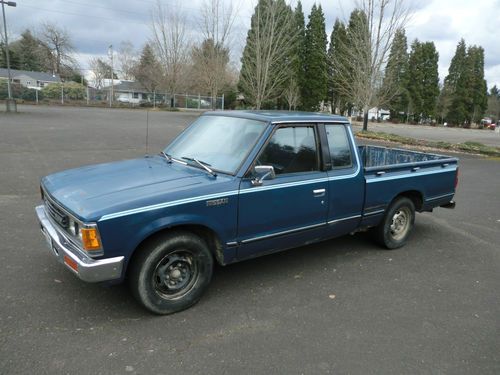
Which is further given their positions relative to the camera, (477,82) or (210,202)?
(477,82)

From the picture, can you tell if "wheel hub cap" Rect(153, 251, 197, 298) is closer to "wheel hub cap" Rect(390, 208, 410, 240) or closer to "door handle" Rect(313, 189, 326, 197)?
"door handle" Rect(313, 189, 326, 197)

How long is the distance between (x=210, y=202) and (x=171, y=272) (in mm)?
725

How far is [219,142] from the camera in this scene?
4199mm

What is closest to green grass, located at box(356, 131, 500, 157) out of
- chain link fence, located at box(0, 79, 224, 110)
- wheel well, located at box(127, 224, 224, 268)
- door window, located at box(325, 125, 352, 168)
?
door window, located at box(325, 125, 352, 168)

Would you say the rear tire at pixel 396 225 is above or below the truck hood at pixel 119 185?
below

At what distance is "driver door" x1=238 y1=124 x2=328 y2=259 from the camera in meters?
3.79

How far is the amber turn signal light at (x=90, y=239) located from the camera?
118 inches

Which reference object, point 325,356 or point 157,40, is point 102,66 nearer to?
point 157,40

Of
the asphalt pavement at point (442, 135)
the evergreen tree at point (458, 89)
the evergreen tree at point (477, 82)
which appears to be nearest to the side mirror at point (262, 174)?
the asphalt pavement at point (442, 135)

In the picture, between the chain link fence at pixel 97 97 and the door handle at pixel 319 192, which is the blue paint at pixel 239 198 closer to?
the door handle at pixel 319 192

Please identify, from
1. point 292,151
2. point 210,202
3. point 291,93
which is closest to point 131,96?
point 291,93

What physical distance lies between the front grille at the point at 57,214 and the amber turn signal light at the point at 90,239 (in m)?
0.46

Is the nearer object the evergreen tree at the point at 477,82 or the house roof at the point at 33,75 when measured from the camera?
the house roof at the point at 33,75

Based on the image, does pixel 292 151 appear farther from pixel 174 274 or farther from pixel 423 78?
pixel 423 78
